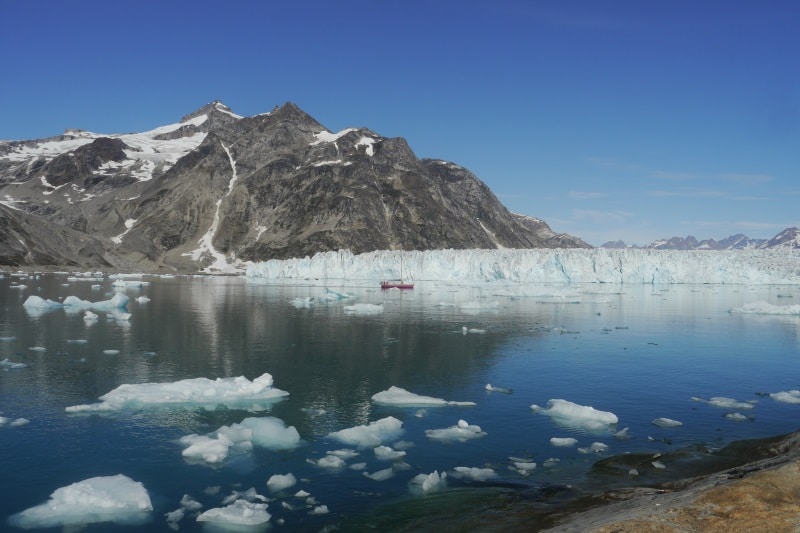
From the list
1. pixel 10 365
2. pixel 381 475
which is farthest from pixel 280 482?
pixel 10 365

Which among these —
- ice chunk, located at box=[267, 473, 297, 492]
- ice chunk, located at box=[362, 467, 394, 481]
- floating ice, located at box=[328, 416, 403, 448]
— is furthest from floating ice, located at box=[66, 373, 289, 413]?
ice chunk, located at box=[362, 467, 394, 481]

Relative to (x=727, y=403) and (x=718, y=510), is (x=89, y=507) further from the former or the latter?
(x=727, y=403)

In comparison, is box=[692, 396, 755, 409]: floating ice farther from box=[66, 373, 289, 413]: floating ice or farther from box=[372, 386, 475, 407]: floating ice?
box=[66, 373, 289, 413]: floating ice

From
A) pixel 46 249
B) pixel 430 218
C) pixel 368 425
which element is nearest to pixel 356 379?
pixel 368 425

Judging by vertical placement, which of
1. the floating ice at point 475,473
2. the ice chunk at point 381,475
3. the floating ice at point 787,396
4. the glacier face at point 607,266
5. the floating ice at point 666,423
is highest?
the glacier face at point 607,266

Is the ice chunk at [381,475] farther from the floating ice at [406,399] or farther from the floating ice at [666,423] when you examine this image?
the floating ice at [666,423]

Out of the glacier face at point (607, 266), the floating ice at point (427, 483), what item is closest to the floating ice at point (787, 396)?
the floating ice at point (427, 483)

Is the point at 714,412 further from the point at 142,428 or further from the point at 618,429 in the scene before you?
the point at 142,428
